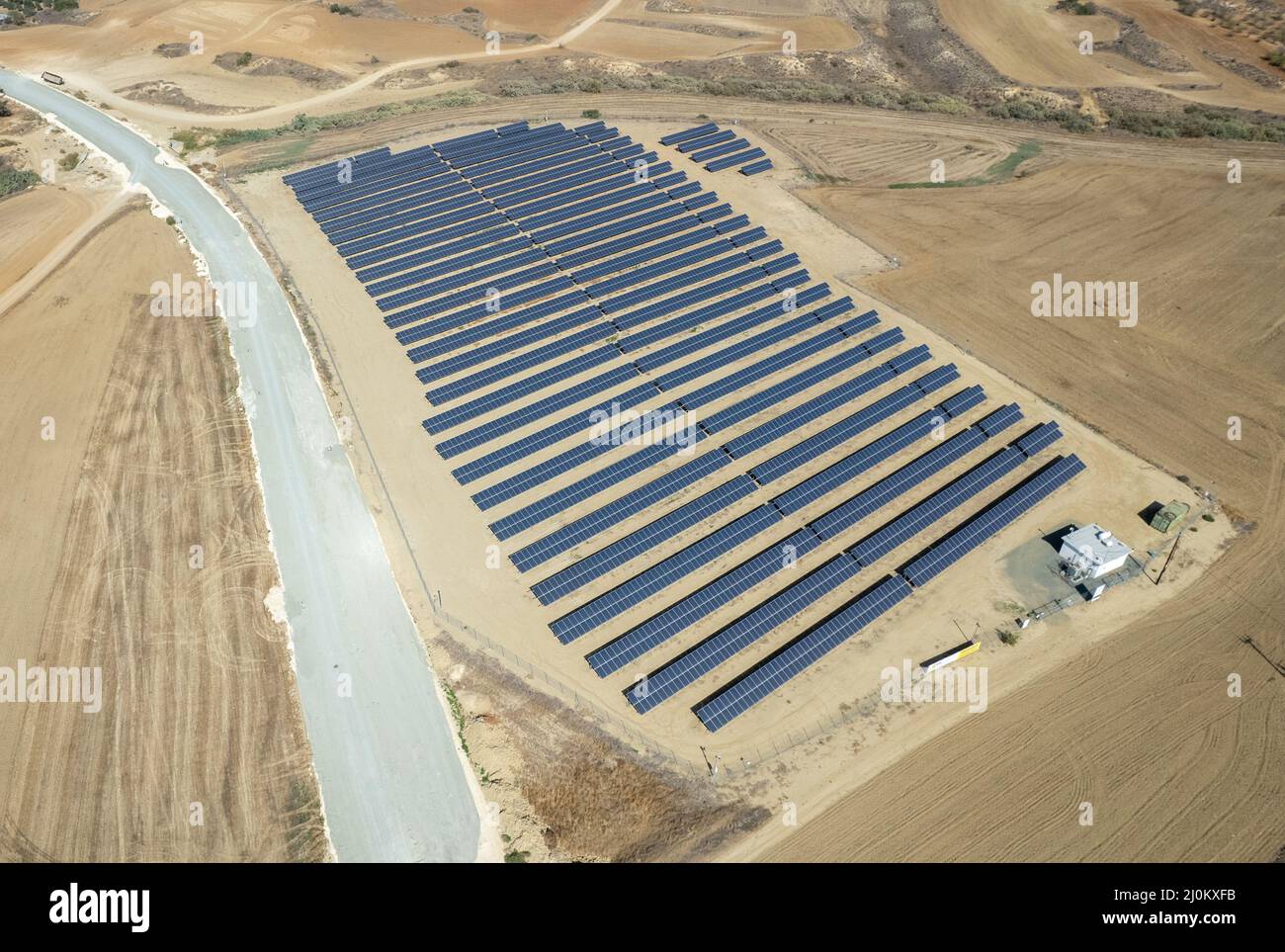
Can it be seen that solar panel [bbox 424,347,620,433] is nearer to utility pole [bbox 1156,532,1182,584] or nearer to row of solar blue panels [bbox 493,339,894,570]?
row of solar blue panels [bbox 493,339,894,570]

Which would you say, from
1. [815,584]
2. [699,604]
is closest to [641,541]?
[699,604]

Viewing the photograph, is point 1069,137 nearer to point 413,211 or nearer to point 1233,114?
point 1233,114

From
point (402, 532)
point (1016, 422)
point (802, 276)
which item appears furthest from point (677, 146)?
point (402, 532)

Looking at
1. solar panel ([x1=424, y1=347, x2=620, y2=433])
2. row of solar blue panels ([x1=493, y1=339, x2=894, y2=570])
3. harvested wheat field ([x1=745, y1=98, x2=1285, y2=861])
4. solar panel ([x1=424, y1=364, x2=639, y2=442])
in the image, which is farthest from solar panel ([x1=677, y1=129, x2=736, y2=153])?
solar panel ([x1=424, y1=364, x2=639, y2=442])

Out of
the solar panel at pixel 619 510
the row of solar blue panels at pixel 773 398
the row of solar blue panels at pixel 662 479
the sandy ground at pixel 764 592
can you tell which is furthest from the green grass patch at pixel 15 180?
the solar panel at pixel 619 510
